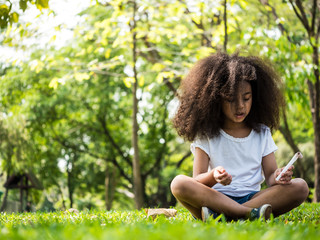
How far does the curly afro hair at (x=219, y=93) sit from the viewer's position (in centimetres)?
321

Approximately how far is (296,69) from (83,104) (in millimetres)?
8601

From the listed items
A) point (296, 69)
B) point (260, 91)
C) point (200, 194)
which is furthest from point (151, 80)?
point (200, 194)

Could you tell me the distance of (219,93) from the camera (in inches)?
125

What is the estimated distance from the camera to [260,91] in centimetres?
345

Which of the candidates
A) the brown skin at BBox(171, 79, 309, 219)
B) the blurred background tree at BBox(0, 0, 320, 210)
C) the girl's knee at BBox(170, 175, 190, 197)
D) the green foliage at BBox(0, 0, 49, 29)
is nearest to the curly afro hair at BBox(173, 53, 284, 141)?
the brown skin at BBox(171, 79, 309, 219)

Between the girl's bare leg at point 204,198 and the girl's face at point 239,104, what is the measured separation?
647 mm

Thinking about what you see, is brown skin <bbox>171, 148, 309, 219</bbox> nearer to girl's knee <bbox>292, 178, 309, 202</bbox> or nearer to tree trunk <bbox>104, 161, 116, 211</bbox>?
girl's knee <bbox>292, 178, 309, 202</bbox>

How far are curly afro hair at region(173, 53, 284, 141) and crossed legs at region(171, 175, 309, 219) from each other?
577 millimetres

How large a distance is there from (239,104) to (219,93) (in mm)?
199

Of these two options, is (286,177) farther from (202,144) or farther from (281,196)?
(202,144)

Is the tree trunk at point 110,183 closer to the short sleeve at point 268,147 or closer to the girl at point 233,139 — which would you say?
the girl at point 233,139

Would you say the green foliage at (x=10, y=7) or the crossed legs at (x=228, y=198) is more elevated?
the green foliage at (x=10, y=7)

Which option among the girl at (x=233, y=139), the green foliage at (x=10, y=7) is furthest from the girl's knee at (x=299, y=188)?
the green foliage at (x=10, y=7)

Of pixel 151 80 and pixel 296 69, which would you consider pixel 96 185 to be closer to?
pixel 151 80
